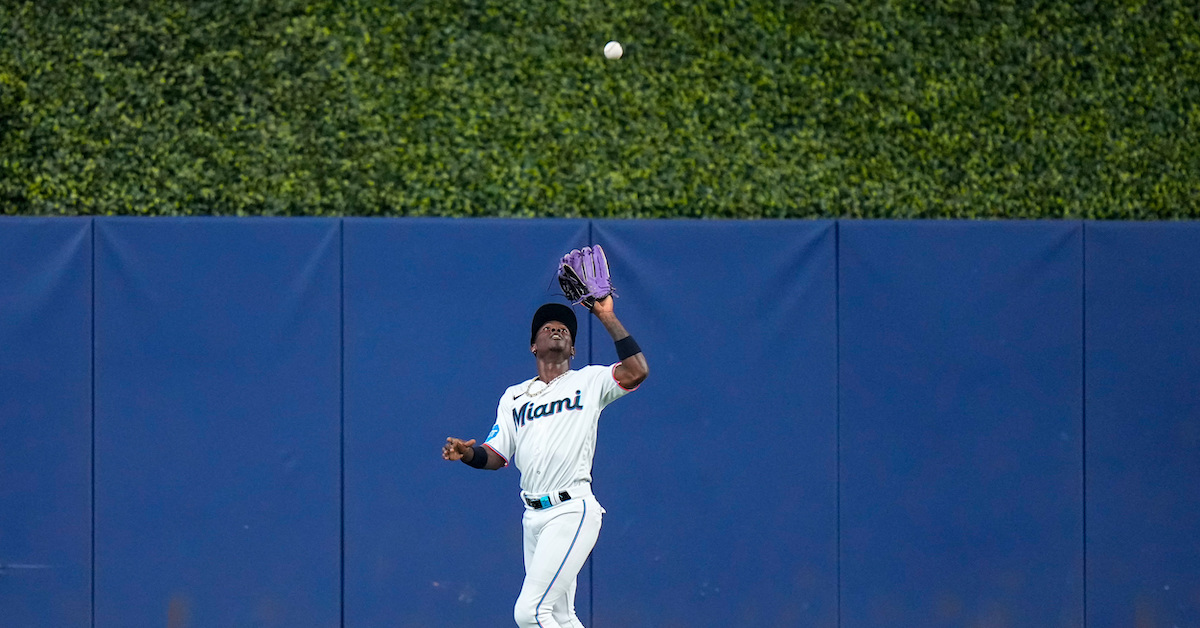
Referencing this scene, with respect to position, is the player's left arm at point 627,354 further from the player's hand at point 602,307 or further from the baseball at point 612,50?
the baseball at point 612,50

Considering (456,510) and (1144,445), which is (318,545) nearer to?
(456,510)

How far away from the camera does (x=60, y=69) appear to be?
660cm

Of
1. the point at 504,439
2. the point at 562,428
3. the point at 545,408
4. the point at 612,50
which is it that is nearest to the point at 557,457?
the point at 562,428

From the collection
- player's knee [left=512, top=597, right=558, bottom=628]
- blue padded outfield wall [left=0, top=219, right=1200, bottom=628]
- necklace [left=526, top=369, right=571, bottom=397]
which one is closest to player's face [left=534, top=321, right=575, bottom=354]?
necklace [left=526, top=369, right=571, bottom=397]

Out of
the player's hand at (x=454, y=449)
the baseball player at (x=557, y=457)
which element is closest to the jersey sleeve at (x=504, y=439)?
the baseball player at (x=557, y=457)

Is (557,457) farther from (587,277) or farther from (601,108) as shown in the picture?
(601,108)

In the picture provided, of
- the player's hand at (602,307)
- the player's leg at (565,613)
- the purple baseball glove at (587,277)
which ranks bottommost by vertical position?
the player's leg at (565,613)

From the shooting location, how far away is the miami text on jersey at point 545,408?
4.95 metres

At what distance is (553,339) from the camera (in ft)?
17.0

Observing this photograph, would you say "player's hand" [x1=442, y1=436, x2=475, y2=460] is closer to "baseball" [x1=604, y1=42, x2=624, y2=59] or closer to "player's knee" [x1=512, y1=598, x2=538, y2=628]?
"player's knee" [x1=512, y1=598, x2=538, y2=628]

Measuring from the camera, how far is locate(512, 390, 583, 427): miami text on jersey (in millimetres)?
4953

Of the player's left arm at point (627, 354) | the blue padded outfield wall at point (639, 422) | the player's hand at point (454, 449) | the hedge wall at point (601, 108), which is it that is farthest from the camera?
the hedge wall at point (601, 108)

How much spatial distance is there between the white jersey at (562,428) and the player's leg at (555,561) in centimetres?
15

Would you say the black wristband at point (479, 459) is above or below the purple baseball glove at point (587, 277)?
below
